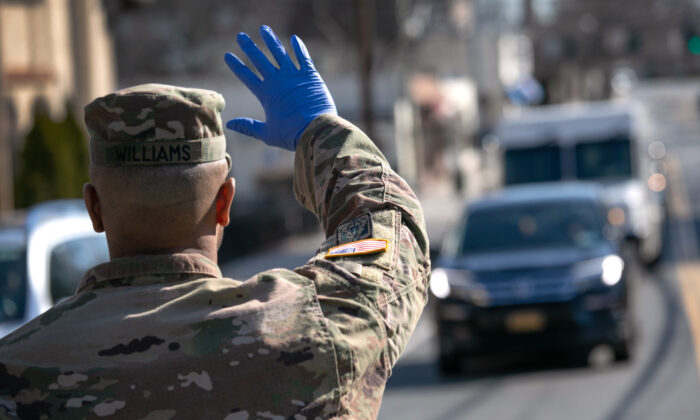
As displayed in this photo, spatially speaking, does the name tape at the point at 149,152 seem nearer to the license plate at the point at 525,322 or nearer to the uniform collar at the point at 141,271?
the uniform collar at the point at 141,271

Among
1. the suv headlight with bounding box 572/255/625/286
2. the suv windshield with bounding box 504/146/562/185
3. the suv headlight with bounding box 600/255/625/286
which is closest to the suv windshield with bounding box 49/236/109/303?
the suv headlight with bounding box 572/255/625/286

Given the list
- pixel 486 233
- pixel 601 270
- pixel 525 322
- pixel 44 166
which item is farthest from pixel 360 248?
pixel 44 166

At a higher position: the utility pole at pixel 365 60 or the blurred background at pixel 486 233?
the utility pole at pixel 365 60

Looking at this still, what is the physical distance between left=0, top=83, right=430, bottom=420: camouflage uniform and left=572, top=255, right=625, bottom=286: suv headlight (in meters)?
9.33

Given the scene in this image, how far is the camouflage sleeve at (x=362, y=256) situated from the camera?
92.0 inches

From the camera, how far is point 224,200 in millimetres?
2486

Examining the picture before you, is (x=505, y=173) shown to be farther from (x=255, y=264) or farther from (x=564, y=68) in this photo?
(x=564, y=68)

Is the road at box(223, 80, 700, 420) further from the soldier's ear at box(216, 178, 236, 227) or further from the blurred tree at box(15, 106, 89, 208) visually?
the soldier's ear at box(216, 178, 236, 227)

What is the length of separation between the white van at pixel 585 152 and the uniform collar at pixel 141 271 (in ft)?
55.7

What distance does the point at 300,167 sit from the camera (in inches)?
108

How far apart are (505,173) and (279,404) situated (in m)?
17.8

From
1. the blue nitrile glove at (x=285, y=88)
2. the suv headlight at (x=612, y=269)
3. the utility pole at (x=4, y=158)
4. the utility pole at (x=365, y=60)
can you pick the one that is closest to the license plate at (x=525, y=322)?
the suv headlight at (x=612, y=269)

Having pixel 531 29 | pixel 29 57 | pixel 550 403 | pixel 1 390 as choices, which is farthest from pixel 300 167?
pixel 531 29

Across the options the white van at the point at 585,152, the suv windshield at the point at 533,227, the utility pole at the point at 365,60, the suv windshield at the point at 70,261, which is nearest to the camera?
the suv windshield at the point at 70,261
